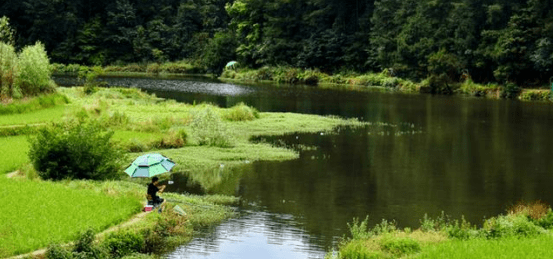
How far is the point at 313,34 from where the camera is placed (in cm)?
11400

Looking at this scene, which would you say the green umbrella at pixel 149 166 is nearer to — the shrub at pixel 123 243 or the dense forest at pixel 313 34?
the shrub at pixel 123 243

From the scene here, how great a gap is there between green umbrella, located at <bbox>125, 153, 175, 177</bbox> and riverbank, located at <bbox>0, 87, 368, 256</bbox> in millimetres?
679

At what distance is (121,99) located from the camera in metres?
59.2

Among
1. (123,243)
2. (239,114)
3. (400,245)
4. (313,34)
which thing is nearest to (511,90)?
(239,114)

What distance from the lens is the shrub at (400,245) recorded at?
17.8m

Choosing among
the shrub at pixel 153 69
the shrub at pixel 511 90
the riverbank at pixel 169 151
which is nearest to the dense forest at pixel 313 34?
the shrub at pixel 511 90

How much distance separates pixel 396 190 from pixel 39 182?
13282 millimetres

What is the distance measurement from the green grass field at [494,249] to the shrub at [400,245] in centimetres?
40

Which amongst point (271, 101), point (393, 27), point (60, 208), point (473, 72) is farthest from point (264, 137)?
point (393, 27)

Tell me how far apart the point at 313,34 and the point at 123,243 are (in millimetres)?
98285

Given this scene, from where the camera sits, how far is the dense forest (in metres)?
79.2

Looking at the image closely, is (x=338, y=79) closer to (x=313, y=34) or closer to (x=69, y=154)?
(x=313, y=34)

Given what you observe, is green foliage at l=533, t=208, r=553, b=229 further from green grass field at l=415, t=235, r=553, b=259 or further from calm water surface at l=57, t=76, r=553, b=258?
calm water surface at l=57, t=76, r=553, b=258

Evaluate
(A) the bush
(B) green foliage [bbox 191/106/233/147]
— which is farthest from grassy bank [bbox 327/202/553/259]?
(B) green foliage [bbox 191/106/233/147]
